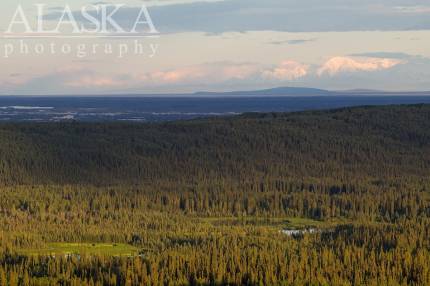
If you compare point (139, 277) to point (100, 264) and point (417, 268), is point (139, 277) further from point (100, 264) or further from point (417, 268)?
point (417, 268)

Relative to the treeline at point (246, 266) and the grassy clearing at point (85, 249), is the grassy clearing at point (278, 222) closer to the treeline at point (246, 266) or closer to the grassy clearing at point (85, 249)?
the grassy clearing at point (85, 249)

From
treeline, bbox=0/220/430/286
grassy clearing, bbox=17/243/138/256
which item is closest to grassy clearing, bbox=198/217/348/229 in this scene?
grassy clearing, bbox=17/243/138/256

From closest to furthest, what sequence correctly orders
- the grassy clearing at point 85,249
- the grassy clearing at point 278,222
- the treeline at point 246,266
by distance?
the treeline at point 246,266 < the grassy clearing at point 85,249 < the grassy clearing at point 278,222

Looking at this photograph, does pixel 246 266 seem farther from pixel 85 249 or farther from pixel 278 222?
pixel 278 222

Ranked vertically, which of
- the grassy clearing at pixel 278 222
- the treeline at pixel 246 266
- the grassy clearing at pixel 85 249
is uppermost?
the treeline at pixel 246 266

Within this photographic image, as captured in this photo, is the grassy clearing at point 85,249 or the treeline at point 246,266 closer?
the treeline at point 246,266

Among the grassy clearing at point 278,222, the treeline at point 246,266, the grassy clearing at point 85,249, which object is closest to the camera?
the treeline at point 246,266

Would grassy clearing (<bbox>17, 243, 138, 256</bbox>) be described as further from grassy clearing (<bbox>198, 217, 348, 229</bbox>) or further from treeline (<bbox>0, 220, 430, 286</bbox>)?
grassy clearing (<bbox>198, 217, 348, 229</bbox>)

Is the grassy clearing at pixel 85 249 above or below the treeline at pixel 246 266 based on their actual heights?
below

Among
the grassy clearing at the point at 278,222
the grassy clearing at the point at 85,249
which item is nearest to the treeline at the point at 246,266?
the grassy clearing at the point at 85,249

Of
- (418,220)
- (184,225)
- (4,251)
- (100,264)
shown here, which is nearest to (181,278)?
(100,264)
